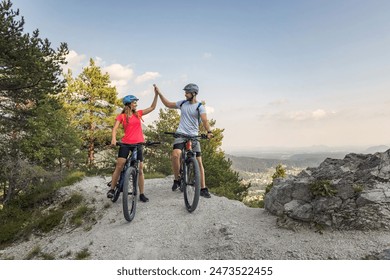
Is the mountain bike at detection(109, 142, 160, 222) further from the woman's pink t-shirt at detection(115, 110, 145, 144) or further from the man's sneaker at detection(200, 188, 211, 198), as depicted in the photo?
the man's sneaker at detection(200, 188, 211, 198)

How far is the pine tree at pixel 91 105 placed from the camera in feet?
80.0

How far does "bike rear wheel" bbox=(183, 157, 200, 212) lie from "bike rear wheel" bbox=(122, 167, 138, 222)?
1319 mm

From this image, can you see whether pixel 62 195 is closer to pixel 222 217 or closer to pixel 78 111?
pixel 222 217

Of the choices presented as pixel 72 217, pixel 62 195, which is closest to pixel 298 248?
pixel 72 217

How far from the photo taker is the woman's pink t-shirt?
6934mm

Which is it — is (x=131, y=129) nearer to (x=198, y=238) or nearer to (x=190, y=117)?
(x=190, y=117)

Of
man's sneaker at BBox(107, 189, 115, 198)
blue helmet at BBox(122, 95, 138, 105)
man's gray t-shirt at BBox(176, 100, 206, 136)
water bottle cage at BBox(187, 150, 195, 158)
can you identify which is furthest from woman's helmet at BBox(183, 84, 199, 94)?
man's sneaker at BBox(107, 189, 115, 198)

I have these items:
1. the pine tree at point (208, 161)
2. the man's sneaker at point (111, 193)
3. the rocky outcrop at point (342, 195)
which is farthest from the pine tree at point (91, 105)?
the rocky outcrop at point (342, 195)

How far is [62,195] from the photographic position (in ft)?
33.6

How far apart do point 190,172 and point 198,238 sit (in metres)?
1.92

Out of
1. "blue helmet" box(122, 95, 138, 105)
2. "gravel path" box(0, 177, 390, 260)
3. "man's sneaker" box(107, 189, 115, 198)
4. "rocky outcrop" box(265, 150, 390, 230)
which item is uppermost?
"blue helmet" box(122, 95, 138, 105)

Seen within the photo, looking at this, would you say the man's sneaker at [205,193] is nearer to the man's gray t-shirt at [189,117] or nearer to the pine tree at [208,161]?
the man's gray t-shirt at [189,117]

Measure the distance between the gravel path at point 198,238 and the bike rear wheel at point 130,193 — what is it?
25cm

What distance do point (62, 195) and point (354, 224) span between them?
9702 millimetres
